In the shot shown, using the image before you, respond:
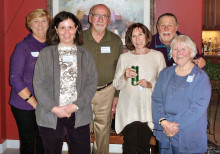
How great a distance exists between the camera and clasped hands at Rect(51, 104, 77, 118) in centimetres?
191

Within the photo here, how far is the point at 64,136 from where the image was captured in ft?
6.66

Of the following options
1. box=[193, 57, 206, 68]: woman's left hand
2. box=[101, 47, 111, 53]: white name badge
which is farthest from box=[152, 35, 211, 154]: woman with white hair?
box=[101, 47, 111, 53]: white name badge

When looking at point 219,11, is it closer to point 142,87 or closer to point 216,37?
point 216,37

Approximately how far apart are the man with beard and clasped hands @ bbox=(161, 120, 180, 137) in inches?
30.6

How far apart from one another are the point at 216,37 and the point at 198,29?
4874mm

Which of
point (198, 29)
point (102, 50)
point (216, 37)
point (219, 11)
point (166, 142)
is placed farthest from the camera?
point (216, 37)

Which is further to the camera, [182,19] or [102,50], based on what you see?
[182,19]

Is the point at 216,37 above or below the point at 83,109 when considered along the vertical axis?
above

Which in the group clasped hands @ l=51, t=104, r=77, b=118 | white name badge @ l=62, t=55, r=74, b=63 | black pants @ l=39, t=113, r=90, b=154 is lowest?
black pants @ l=39, t=113, r=90, b=154

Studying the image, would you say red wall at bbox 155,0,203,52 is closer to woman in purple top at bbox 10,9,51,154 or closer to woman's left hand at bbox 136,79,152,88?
woman's left hand at bbox 136,79,152,88

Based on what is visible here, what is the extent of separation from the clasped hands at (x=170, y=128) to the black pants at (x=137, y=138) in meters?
0.28

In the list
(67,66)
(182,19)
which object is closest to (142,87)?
(67,66)

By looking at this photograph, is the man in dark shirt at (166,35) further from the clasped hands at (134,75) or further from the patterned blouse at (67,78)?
the patterned blouse at (67,78)

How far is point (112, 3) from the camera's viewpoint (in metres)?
3.23
